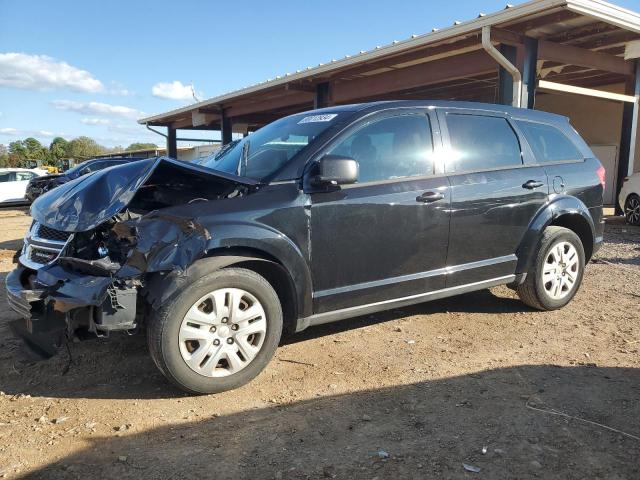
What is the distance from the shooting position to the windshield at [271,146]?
12.6 feet

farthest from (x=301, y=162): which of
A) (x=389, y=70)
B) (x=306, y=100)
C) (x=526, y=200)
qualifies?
(x=306, y=100)

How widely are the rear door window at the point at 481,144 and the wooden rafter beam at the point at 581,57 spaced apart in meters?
6.30

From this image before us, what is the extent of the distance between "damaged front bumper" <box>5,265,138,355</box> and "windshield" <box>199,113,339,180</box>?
126cm

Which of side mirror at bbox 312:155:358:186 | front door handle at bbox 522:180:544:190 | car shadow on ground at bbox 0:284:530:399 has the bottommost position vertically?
car shadow on ground at bbox 0:284:530:399

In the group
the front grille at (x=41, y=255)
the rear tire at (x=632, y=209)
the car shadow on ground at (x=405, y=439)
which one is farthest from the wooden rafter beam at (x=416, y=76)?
the front grille at (x=41, y=255)

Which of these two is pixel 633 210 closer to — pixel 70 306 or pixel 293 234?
pixel 293 234

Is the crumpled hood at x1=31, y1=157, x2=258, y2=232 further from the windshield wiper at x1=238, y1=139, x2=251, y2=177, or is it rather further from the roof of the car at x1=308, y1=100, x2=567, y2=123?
the roof of the car at x1=308, y1=100, x2=567, y2=123

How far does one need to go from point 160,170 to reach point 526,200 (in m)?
3.10

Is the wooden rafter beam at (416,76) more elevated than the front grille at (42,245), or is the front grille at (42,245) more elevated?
the wooden rafter beam at (416,76)

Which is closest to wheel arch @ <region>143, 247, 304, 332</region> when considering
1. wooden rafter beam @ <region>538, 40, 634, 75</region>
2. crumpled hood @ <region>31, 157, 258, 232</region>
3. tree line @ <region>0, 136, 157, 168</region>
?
crumpled hood @ <region>31, 157, 258, 232</region>

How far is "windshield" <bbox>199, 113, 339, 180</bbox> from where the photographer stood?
3852 mm

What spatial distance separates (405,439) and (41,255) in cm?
276

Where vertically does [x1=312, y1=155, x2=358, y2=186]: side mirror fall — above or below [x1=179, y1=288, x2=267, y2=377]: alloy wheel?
above

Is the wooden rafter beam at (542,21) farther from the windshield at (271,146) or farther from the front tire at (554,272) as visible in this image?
the windshield at (271,146)
